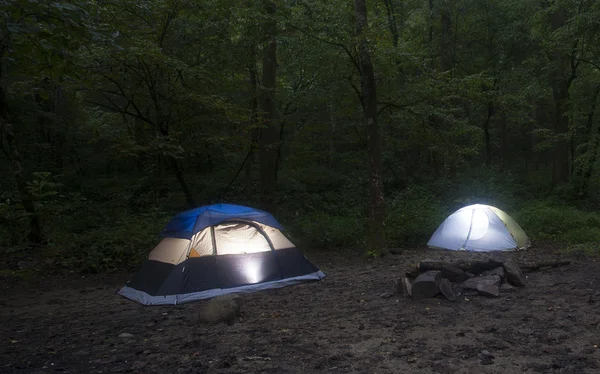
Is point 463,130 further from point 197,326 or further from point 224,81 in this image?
point 197,326

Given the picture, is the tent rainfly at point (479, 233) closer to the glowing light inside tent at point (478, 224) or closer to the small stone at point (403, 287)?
the glowing light inside tent at point (478, 224)

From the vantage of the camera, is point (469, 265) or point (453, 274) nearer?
point (453, 274)

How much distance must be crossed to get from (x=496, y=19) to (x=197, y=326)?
20090 millimetres

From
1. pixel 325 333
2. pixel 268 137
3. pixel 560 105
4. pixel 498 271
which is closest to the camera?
pixel 325 333

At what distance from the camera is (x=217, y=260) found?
25.5ft

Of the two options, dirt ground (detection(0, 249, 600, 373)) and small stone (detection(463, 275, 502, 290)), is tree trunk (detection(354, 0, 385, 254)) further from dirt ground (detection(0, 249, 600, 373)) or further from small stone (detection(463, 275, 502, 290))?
small stone (detection(463, 275, 502, 290))

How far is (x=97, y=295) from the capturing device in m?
8.08

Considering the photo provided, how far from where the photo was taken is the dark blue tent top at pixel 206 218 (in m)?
7.89

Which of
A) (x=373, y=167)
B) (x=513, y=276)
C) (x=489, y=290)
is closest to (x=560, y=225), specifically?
(x=373, y=167)

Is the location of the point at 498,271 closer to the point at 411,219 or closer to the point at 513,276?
the point at 513,276

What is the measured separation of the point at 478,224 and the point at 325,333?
7136 mm

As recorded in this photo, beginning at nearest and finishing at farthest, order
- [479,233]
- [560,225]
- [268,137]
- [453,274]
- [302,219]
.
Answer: [453,274], [479,233], [560,225], [268,137], [302,219]

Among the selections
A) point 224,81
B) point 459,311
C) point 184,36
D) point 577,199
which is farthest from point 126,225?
point 577,199

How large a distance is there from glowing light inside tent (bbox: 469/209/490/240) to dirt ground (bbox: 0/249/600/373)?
3084 millimetres
